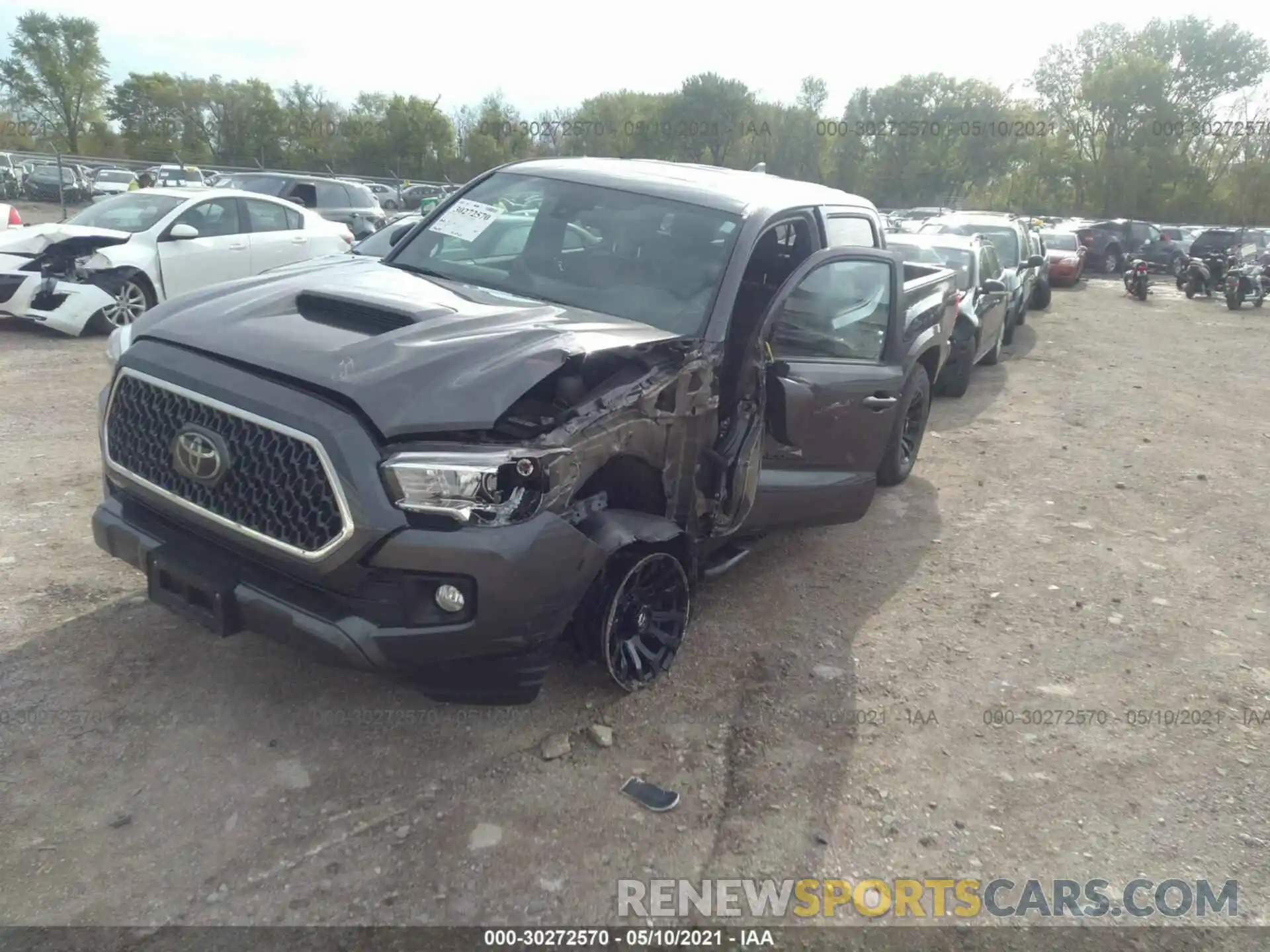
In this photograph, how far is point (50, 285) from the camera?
962cm

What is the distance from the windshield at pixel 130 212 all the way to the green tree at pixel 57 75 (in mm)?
51517

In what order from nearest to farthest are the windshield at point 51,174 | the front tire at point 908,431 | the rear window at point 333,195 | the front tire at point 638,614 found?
the front tire at point 638,614 → the front tire at point 908,431 → the rear window at point 333,195 → the windshield at point 51,174

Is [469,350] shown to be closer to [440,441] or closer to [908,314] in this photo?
[440,441]

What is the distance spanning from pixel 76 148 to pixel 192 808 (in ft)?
201

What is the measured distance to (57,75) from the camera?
53.8m

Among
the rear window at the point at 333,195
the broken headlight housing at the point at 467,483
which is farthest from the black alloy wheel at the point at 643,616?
the rear window at the point at 333,195

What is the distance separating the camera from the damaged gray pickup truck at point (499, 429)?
293 cm

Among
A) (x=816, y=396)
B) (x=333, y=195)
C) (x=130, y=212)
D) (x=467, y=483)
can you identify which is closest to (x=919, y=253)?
(x=816, y=396)

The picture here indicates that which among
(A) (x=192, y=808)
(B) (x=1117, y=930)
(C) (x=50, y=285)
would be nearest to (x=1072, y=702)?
(B) (x=1117, y=930)

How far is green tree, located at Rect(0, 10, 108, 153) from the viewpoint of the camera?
53656mm

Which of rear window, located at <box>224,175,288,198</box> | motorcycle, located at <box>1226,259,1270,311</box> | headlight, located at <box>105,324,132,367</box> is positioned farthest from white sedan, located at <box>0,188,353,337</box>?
motorcycle, located at <box>1226,259,1270,311</box>

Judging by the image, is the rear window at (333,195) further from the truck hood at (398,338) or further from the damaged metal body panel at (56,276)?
the truck hood at (398,338)

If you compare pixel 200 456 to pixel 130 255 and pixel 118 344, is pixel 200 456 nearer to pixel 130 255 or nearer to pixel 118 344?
pixel 118 344

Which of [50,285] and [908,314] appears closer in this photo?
[908,314]
